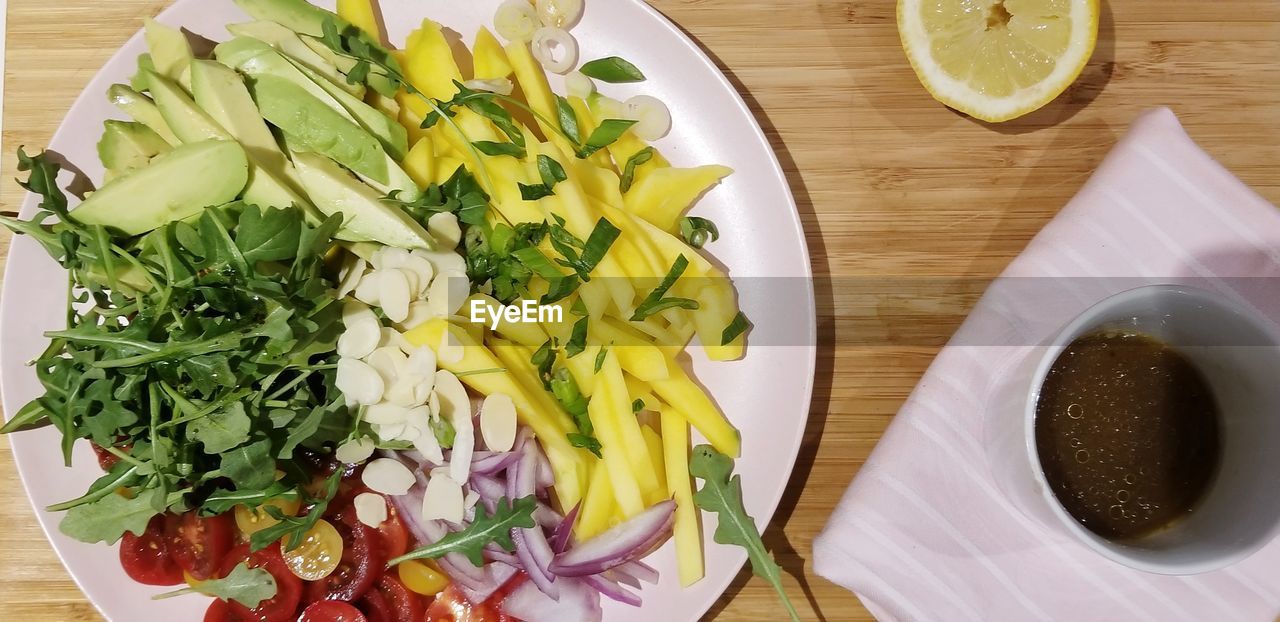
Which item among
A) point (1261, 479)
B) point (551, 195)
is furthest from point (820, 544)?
point (551, 195)

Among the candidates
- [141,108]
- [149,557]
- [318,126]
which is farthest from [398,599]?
[141,108]

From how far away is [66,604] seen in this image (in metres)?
1.28

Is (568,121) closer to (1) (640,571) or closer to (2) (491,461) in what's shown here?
(2) (491,461)

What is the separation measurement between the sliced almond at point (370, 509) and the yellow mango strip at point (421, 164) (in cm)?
46

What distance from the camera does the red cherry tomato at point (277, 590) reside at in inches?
45.1

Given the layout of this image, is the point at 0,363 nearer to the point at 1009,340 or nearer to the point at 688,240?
the point at 688,240

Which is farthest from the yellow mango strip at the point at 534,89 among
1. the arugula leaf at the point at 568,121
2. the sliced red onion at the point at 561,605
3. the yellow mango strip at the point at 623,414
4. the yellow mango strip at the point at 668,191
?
the sliced red onion at the point at 561,605

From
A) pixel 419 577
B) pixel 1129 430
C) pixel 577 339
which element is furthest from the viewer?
pixel 419 577

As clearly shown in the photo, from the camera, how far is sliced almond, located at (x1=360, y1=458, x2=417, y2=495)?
3.75ft

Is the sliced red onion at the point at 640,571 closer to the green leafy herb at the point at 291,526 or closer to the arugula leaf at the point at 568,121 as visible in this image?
the green leafy herb at the point at 291,526

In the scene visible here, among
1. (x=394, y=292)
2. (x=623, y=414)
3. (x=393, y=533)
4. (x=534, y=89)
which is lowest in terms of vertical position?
(x=393, y=533)

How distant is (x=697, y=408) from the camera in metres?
1.14

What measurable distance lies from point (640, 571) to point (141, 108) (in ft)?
3.30

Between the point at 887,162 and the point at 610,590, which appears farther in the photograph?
the point at 887,162
